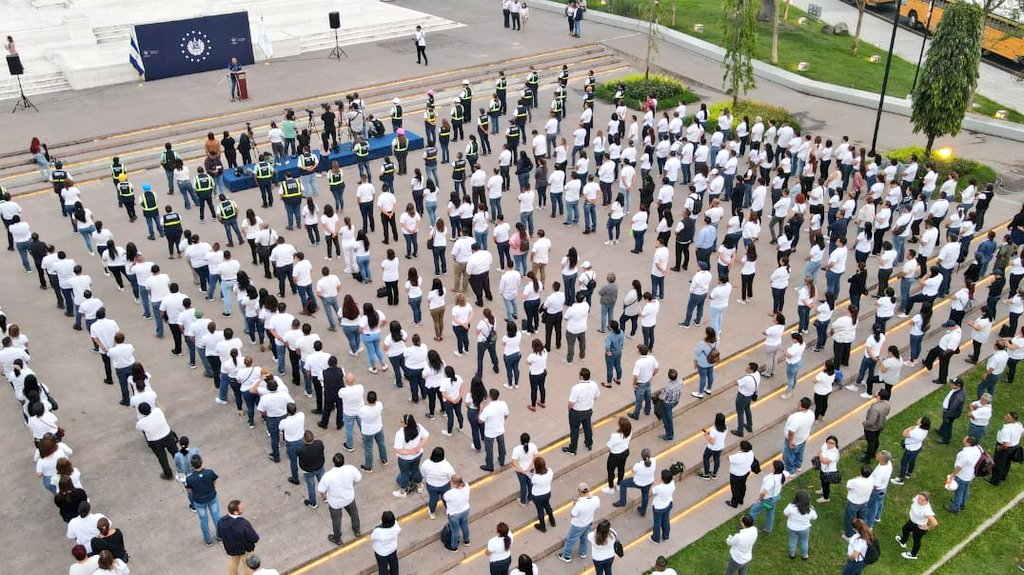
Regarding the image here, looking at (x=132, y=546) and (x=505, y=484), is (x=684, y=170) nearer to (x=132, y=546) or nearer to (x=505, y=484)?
(x=505, y=484)

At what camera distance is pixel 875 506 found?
42.0 ft

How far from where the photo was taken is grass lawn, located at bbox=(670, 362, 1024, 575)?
12484 millimetres

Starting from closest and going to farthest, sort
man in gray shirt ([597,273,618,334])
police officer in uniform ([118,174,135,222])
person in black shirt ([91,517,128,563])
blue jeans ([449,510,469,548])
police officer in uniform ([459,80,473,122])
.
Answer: person in black shirt ([91,517,128,563]) → blue jeans ([449,510,469,548]) → man in gray shirt ([597,273,618,334]) → police officer in uniform ([118,174,135,222]) → police officer in uniform ([459,80,473,122])

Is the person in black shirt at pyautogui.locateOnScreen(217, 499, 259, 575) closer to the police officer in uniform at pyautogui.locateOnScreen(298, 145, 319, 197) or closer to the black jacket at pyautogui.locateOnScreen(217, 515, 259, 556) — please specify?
the black jacket at pyautogui.locateOnScreen(217, 515, 259, 556)

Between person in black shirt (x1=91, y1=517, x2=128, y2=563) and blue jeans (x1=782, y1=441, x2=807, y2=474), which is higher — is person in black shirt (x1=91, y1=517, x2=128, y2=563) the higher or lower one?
A: the higher one

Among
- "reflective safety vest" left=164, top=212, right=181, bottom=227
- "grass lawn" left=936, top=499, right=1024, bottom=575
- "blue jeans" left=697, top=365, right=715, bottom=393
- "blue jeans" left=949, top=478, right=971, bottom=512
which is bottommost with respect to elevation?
"grass lawn" left=936, top=499, right=1024, bottom=575

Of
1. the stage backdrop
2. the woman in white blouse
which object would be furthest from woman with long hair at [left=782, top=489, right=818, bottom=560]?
the stage backdrop

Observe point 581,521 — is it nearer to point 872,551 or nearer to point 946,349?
point 872,551

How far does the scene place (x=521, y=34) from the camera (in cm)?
3741

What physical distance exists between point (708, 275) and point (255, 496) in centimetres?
883

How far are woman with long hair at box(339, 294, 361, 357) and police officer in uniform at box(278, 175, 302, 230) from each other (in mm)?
5207

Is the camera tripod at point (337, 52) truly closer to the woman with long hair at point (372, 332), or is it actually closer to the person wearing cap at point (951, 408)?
the woman with long hair at point (372, 332)

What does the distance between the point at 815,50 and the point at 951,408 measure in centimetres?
2534

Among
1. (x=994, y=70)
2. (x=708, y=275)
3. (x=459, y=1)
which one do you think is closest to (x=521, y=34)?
(x=459, y=1)
